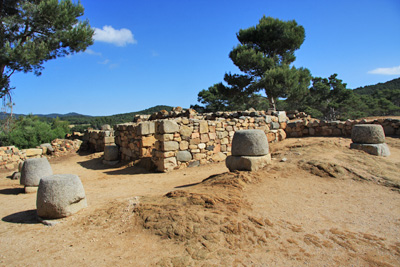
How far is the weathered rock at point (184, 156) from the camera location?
889 cm

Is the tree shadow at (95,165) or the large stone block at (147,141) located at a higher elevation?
the large stone block at (147,141)

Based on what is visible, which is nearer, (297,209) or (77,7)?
(297,209)

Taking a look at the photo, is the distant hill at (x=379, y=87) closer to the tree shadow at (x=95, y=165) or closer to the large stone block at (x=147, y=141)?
the large stone block at (x=147, y=141)

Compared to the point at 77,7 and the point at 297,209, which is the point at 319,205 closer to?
the point at 297,209

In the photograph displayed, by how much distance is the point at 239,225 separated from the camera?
3.67 meters

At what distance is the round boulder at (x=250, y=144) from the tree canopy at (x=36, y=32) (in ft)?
46.2

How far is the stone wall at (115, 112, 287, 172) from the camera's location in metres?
8.66

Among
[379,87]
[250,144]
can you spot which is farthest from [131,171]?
[379,87]

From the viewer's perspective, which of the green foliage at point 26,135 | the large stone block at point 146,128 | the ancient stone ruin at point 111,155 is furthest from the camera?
the green foliage at point 26,135

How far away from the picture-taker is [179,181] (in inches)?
287

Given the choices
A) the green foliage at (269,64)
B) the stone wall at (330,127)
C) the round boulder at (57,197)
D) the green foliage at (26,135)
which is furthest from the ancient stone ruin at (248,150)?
the green foliage at (269,64)

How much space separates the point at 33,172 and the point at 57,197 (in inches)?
135

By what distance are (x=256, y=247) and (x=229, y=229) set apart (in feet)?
1.58

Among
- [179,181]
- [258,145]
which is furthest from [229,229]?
[179,181]
